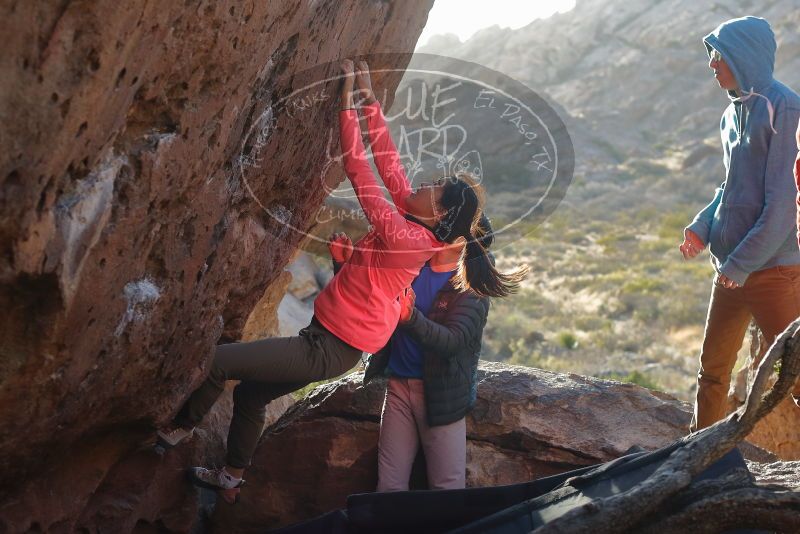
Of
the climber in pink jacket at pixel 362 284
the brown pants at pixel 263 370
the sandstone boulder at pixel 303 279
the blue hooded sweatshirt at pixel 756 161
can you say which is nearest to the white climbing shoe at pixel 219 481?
the brown pants at pixel 263 370

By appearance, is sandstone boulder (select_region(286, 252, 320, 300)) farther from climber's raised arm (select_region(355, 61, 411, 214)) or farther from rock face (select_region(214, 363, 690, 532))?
climber's raised arm (select_region(355, 61, 411, 214))

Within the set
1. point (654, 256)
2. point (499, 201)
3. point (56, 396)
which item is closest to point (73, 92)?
point (56, 396)

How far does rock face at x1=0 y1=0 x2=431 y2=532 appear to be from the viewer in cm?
250

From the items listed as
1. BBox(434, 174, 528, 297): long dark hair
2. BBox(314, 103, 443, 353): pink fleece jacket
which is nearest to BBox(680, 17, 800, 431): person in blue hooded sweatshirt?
BBox(434, 174, 528, 297): long dark hair

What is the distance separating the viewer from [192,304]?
3908mm

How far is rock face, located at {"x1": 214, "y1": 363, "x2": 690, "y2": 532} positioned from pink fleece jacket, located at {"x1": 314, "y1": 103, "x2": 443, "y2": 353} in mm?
1151

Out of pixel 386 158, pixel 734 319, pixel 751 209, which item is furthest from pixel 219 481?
pixel 751 209

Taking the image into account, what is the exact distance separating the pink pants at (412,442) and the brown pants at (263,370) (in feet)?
1.64

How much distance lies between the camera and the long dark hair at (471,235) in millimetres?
4094

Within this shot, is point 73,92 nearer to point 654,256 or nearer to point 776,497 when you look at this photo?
point 776,497

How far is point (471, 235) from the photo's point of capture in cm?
425

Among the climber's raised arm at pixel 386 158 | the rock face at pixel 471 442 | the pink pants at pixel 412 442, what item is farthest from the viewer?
the rock face at pixel 471 442

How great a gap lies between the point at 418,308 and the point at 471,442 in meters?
1.02

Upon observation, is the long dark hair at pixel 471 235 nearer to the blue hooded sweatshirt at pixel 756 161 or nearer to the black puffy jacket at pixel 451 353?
the black puffy jacket at pixel 451 353
